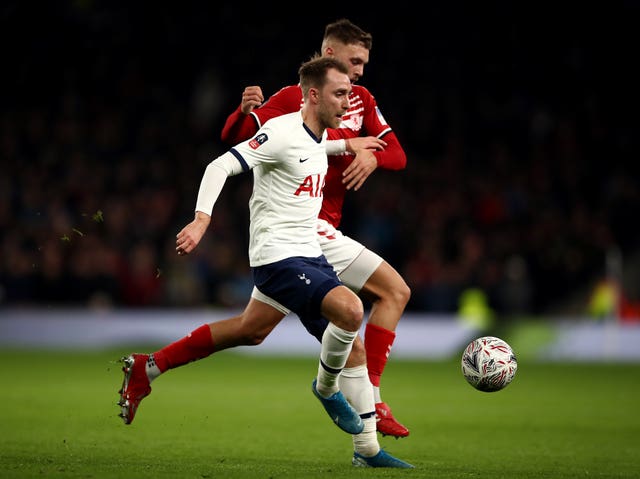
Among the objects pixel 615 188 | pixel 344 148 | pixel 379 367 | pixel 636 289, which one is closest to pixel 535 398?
pixel 379 367

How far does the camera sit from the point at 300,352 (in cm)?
1744

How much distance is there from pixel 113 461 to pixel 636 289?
515 inches

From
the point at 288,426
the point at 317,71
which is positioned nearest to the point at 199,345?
the point at 317,71

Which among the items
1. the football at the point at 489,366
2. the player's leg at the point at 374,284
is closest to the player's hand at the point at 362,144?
the player's leg at the point at 374,284

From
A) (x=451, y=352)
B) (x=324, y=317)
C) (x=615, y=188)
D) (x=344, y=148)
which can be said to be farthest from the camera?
(x=615, y=188)

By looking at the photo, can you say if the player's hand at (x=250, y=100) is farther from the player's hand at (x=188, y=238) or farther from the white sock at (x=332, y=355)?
the white sock at (x=332, y=355)

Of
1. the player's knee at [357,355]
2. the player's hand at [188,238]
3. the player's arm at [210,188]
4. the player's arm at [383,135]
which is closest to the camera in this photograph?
the player's hand at [188,238]

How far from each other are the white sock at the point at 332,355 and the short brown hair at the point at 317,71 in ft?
4.51

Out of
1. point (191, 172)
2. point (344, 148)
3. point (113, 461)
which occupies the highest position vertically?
point (191, 172)

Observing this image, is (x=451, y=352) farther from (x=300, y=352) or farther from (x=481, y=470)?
(x=481, y=470)

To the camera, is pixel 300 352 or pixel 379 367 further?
pixel 300 352

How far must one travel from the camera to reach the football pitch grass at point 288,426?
651cm

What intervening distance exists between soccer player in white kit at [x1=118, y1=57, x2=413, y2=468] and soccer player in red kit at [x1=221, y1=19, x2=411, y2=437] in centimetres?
35

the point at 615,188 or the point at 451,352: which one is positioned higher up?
the point at 615,188
